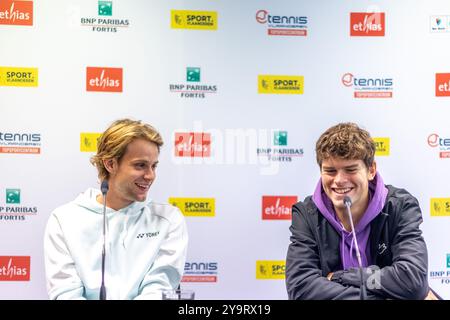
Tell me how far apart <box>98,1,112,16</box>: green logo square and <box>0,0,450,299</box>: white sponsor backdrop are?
3cm

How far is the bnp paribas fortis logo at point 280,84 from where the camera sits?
3176mm

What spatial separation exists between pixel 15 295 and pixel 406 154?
2536 mm

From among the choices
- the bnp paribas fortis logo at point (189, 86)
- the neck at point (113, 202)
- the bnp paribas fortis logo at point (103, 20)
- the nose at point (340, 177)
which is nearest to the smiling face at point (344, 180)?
the nose at point (340, 177)

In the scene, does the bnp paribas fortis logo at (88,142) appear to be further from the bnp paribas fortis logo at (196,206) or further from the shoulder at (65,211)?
the shoulder at (65,211)

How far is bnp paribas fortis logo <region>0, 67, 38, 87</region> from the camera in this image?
3059 millimetres

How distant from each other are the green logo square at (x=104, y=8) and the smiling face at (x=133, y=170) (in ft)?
3.97

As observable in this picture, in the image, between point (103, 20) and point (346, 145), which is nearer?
point (346, 145)

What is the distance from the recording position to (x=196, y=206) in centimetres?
317

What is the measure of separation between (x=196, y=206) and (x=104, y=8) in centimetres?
132

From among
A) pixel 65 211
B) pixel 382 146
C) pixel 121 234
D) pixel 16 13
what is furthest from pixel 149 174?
pixel 382 146

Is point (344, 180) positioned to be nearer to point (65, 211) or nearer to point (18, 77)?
point (65, 211)

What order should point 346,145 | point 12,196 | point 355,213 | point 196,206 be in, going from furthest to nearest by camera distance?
point 196,206, point 12,196, point 355,213, point 346,145

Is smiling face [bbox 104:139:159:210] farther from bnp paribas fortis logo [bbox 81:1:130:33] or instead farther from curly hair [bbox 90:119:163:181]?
bnp paribas fortis logo [bbox 81:1:130:33]

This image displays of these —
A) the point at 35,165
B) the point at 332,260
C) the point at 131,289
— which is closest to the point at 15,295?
the point at 35,165
